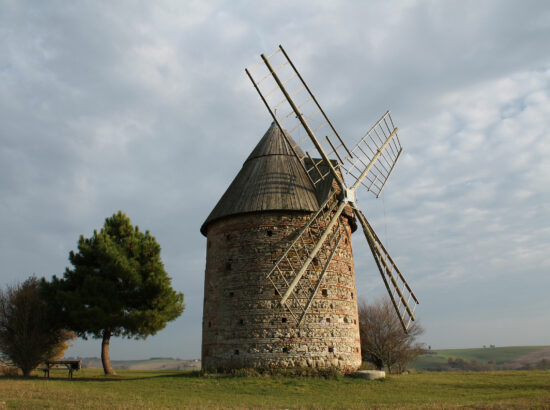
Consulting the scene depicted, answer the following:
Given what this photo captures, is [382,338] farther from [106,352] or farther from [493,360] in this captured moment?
[493,360]

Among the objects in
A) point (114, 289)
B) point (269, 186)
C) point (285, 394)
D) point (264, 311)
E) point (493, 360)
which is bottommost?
point (493, 360)

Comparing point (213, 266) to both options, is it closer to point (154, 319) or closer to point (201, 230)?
point (201, 230)

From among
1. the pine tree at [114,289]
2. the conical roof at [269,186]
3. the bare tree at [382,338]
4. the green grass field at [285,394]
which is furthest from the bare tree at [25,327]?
the bare tree at [382,338]

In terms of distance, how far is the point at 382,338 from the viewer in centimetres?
2856

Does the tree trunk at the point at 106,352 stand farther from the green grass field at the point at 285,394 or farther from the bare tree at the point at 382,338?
the bare tree at the point at 382,338

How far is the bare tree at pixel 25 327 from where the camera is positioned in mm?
20641

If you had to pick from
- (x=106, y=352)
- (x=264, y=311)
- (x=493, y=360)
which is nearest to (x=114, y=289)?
(x=106, y=352)

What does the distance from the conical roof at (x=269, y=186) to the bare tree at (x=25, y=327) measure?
9.39m

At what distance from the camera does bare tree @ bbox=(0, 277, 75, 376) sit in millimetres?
20641

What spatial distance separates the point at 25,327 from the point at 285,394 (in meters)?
15.0

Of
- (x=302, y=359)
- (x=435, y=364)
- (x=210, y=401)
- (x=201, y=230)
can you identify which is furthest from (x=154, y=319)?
(x=435, y=364)

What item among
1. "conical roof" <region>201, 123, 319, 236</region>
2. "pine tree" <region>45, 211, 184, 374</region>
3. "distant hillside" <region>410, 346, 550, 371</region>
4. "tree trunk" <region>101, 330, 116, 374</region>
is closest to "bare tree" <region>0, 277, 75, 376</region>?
"pine tree" <region>45, 211, 184, 374</region>

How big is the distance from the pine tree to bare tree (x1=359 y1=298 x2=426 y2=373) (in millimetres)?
13891

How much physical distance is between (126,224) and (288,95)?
1206 cm
